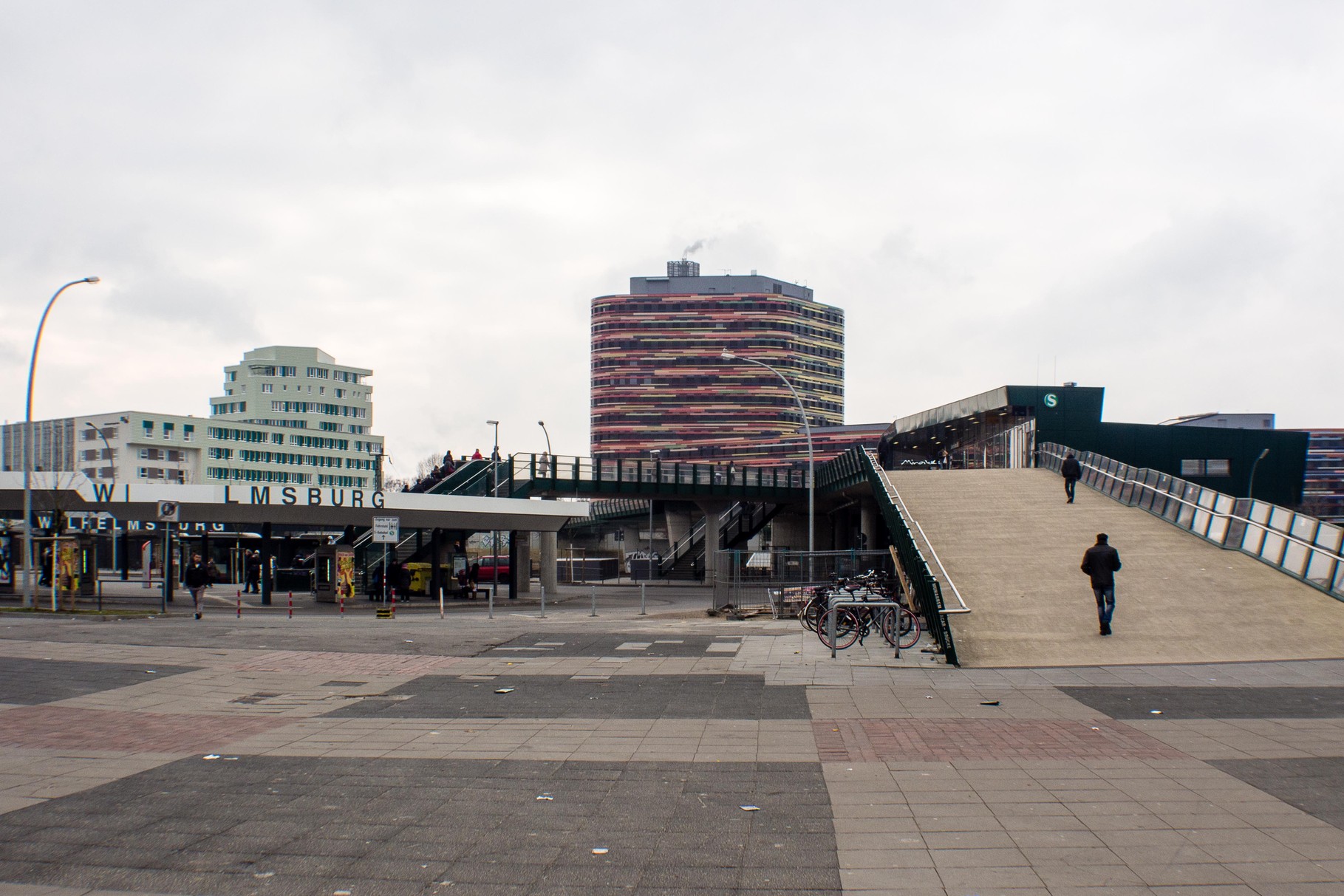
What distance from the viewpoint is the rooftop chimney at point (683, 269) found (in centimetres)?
18650

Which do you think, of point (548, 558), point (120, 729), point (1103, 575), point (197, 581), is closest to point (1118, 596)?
point (1103, 575)

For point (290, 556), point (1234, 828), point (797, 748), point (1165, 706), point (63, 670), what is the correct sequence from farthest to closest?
point (290, 556) < point (63, 670) < point (1165, 706) < point (797, 748) < point (1234, 828)

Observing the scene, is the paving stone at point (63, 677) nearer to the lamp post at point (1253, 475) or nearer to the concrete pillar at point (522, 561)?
the concrete pillar at point (522, 561)

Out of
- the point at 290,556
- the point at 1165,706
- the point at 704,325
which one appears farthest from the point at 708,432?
the point at 1165,706

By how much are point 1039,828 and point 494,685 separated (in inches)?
343

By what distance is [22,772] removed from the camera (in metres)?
8.94

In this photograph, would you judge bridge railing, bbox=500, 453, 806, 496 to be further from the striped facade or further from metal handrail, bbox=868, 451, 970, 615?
the striped facade

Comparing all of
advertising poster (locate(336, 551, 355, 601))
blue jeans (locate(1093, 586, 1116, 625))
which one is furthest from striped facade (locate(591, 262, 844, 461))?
blue jeans (locate(1093, 586, 1116, 625))

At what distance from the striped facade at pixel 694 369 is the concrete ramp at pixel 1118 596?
14368 centimetres

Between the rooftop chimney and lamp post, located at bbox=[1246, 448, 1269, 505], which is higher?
the rooftop chimney

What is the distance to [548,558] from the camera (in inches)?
1828

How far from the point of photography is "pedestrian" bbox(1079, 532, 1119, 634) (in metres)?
→ 16.9

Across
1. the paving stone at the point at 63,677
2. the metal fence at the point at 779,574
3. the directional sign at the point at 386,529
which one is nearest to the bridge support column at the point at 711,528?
the metal fence at the point at 779,574

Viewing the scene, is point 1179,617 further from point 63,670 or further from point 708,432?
point 708,432
